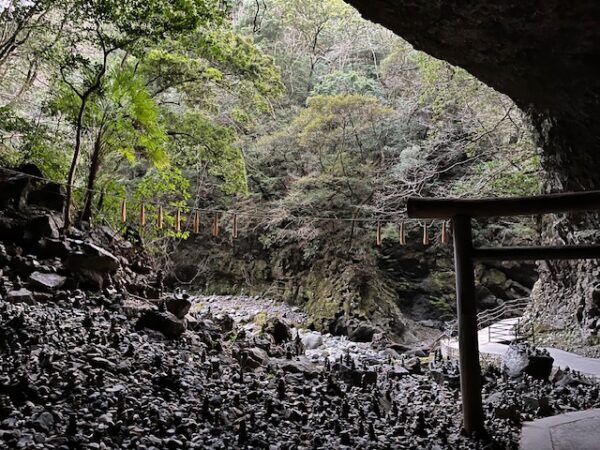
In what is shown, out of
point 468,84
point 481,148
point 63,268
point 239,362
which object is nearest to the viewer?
point 239,362

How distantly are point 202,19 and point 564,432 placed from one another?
7789mm

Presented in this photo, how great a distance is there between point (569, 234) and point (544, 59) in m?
4.08

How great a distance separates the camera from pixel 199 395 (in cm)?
414

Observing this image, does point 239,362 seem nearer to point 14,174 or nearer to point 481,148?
point 14,174

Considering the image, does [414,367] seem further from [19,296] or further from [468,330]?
[19,296]

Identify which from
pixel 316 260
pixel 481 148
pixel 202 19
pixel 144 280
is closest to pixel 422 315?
pixel 316 260

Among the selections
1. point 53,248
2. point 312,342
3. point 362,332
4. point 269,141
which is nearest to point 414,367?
point 312,342

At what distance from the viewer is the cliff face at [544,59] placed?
5.10m

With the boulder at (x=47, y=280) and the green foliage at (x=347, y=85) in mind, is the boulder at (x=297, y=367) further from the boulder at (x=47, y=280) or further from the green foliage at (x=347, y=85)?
the green foliage at (x=347, y=85)

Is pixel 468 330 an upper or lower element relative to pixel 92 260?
lower

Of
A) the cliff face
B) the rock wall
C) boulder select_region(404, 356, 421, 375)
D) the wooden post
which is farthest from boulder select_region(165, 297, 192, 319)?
the rock wall

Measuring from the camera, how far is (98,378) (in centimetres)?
384

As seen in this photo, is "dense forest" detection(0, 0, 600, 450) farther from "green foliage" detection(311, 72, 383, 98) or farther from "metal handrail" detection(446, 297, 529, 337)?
"metal handrail" detection(446, 297, 529, 337)

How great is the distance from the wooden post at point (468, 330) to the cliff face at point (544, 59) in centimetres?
298
